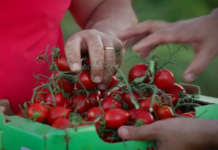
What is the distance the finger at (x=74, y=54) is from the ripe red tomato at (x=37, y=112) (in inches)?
6.9

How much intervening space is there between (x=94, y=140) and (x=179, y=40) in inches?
13.9

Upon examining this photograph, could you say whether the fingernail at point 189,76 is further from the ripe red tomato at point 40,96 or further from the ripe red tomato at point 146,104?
the ripe red tomato at point 40,96

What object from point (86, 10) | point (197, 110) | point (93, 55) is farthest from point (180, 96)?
point (86, 10)

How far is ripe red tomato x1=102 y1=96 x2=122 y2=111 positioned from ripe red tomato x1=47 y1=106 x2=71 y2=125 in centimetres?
11

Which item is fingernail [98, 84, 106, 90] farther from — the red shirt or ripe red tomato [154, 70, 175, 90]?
the red shirt

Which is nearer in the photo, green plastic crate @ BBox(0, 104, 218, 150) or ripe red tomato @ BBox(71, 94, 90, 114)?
green plastic crate @ BBox(0, 104, 218, 150)

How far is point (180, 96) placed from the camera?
1.56 meters

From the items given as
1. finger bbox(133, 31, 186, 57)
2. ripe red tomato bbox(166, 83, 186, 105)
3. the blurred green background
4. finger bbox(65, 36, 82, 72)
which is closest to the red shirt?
finger bbox(65, 36, 82, 72)

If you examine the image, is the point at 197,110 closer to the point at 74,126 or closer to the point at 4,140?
the point at 74,126

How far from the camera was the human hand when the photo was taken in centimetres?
148

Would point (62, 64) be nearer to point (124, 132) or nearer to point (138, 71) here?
point (138, 71)

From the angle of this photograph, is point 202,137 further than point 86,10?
No

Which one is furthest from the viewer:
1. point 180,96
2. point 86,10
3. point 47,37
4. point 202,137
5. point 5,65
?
point 86,10

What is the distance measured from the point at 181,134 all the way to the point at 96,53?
0.42m
